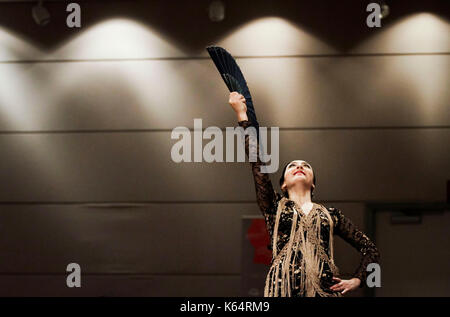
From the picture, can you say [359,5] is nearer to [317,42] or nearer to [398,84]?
[317,42]

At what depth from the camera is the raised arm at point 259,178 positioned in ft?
7.12

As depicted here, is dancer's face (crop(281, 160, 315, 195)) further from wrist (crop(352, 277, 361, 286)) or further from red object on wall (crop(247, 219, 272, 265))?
red object on wall (crop(247, 219, 272, 265))

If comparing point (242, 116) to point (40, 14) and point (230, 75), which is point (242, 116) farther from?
point (40, 14)

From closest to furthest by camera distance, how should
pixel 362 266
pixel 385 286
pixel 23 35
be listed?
pixel 362 266
pixel 385 286
pixel 23 35

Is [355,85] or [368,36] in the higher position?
[368,36]

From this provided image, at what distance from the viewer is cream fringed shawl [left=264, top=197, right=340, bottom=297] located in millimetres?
2080

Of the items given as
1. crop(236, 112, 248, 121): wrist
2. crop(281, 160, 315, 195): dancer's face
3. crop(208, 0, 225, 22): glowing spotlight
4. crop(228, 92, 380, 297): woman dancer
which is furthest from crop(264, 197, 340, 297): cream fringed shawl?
crop(208, 0, 225, 22): glowing spotlight

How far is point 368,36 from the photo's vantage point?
11.4 ft

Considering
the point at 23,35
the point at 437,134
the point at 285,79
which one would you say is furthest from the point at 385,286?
the point at 23,35

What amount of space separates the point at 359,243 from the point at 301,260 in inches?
11.5

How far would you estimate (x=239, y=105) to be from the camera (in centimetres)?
221

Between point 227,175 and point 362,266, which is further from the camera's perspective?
→ point 227,175

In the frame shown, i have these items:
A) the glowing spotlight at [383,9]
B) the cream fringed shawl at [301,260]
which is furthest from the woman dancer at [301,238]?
the glowing spotlight at [383,9]

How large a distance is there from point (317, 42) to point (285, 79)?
1.10ft
